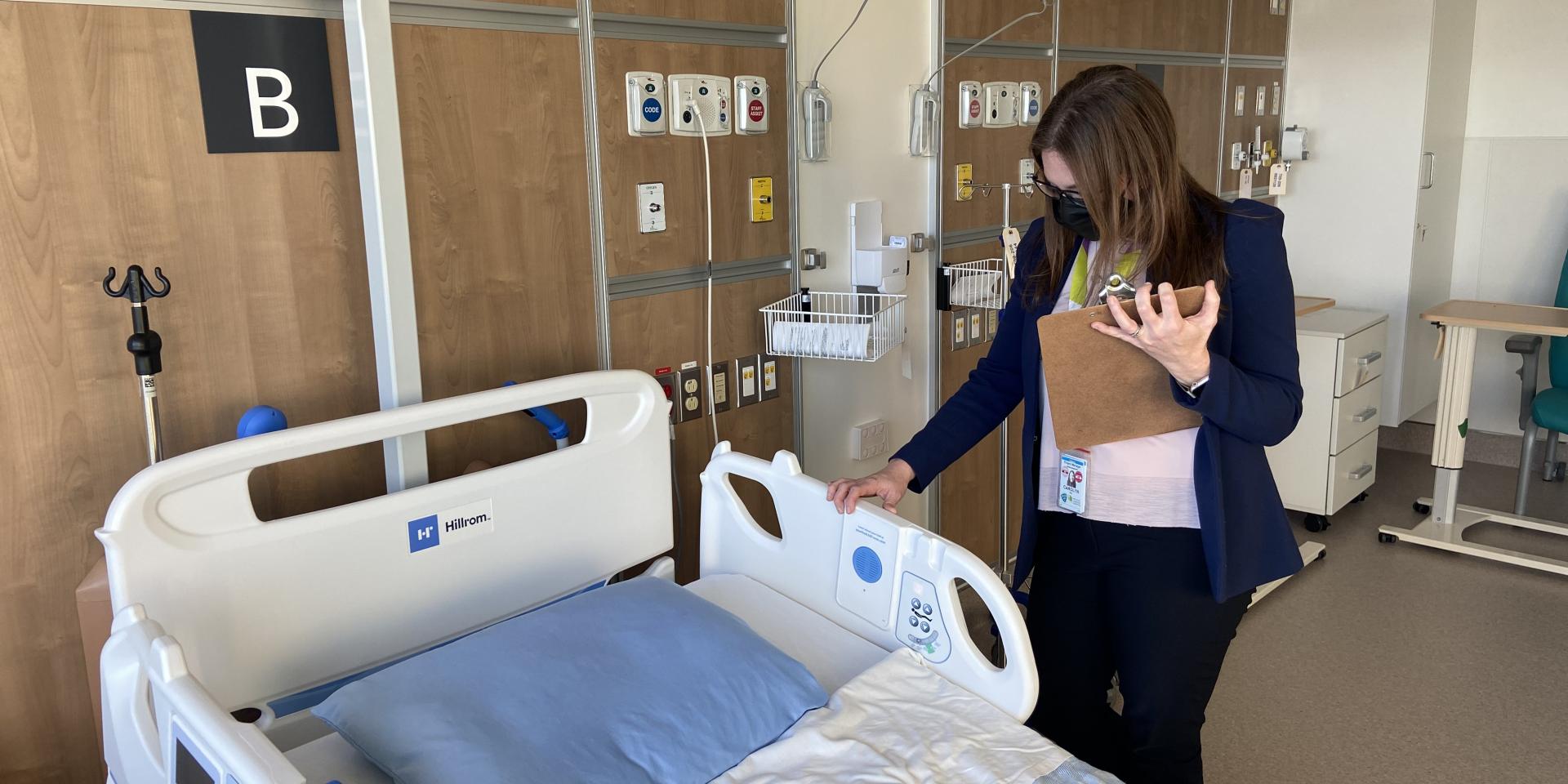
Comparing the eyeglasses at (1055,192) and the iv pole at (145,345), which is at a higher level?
the eyeglasses at (1055,192)

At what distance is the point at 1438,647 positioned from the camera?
11.3ft

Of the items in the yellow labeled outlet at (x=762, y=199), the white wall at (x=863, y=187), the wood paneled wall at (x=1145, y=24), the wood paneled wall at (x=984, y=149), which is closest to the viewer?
the yellow labeled outlet at (x=762, y=199)

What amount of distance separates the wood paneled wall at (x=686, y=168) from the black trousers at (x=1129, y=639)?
1.12 meters

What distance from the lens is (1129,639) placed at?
6.09ft

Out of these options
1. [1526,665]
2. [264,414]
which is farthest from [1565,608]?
[264,414]

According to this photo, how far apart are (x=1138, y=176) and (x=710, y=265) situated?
4.07 ft

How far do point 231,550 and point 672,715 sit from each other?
2.26 ft

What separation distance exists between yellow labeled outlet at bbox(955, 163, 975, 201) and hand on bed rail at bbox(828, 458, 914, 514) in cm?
165

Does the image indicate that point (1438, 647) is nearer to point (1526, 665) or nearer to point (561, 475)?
point (1526, 665)

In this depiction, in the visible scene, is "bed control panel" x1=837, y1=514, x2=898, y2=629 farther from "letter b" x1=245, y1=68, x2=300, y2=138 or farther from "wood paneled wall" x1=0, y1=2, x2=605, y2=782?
"letter b" x1=245, y1=68, x2=300, y2=138

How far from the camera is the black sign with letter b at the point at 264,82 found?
1.86m

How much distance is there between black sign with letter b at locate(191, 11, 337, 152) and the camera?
6.10ft

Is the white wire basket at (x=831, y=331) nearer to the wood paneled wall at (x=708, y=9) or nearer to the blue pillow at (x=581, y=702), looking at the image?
the wood paneled wall at (x=708, y=9)

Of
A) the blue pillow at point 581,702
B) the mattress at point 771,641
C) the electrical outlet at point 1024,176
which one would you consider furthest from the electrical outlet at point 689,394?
the electrical outlet at point 1024,176
